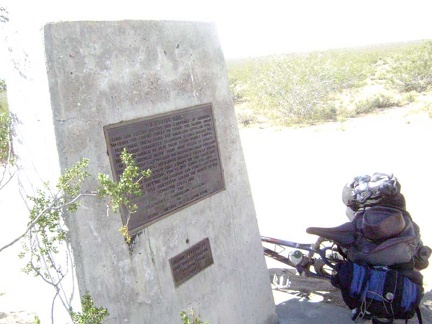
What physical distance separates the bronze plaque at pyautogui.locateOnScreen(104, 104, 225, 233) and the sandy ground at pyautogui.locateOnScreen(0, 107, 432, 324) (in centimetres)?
86

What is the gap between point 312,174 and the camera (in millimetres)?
9570

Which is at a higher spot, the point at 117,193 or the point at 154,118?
the point at 154,118

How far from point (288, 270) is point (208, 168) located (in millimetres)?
1937

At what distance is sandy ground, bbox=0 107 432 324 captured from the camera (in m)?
5.49

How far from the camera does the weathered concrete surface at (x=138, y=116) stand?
266 centimetres

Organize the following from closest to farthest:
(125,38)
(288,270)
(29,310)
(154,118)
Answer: (125,38)
(154,118)
(29,310)
(288,270)

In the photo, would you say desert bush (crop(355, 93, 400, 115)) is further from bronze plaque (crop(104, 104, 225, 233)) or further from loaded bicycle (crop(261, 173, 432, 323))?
bronze plaque (crop(104, 104, 225, 233))

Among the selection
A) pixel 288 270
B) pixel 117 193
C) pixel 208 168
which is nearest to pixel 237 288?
pixel 208 168

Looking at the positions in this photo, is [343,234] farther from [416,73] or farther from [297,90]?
[416,73]

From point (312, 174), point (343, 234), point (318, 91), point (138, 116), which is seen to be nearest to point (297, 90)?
point (318, 91)

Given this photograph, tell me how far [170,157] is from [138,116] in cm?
40

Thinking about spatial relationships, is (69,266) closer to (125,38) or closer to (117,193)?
(117,193)

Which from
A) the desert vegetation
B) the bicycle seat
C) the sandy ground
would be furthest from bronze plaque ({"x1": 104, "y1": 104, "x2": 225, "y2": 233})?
the desert vegetation

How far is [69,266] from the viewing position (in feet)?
9.02
